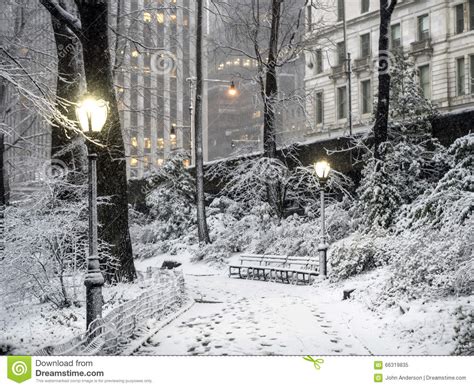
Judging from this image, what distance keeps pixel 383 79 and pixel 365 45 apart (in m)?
0.86

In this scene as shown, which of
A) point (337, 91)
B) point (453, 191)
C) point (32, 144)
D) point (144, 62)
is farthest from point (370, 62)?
point (32, 144)

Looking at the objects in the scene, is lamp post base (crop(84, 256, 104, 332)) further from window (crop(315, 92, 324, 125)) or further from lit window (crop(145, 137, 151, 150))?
window (crop(315, 92, 324, 125))

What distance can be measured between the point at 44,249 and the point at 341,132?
6.94 metres

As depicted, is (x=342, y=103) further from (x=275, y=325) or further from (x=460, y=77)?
(x=275, y=325)

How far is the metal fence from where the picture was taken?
17.2 ft

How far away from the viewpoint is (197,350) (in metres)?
5.35

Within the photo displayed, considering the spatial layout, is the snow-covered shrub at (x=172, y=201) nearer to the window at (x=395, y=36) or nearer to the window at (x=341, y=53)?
the window at (x=341, y=53)

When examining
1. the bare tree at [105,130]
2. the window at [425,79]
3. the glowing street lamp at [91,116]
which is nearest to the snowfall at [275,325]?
the bare tree at [105,130]

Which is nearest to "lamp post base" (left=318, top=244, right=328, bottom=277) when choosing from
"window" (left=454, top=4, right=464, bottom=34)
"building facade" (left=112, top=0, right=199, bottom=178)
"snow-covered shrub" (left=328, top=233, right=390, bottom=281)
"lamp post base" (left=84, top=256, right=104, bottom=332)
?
"snow-covered shrub" (left=328, top=233, right=390, bottom=281)

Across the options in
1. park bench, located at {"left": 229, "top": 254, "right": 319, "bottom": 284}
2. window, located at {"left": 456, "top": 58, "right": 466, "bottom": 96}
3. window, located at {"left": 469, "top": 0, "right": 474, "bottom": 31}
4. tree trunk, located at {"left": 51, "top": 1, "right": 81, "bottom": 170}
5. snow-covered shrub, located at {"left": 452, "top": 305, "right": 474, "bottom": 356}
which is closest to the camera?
snow-covered shrub, located at {"left": 452, "top": 305, "right": 474, "bottom": 356}

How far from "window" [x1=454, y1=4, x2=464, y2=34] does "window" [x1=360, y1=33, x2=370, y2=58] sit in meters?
1.65

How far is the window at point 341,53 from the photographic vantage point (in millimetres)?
9586

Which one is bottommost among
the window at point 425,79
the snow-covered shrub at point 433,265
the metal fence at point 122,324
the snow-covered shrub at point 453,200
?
the metal fence at point 122,324

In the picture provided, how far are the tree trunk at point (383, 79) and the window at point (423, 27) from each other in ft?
2.23
